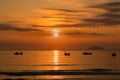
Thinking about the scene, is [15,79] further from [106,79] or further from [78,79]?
[106,79]

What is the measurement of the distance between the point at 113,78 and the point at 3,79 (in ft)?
57.5

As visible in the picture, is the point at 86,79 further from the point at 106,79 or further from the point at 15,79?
the point at 15,79

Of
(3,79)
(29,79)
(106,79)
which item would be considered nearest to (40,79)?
(29,79)

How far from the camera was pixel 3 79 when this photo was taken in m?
51.1

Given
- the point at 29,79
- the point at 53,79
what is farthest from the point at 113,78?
the point at 29,79

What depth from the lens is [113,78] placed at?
52031 millimetres

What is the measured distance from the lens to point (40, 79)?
5144 centimetres

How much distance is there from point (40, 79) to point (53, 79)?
211cm

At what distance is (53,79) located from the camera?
167 feet

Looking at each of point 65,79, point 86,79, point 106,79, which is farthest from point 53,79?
point 106,79

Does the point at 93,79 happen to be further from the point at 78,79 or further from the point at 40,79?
the point at 40,79

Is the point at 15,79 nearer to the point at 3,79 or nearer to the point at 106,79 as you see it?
the point at 3,79

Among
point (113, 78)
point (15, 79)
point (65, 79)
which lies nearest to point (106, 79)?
point (113, 78)

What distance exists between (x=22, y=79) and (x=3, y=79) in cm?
298
